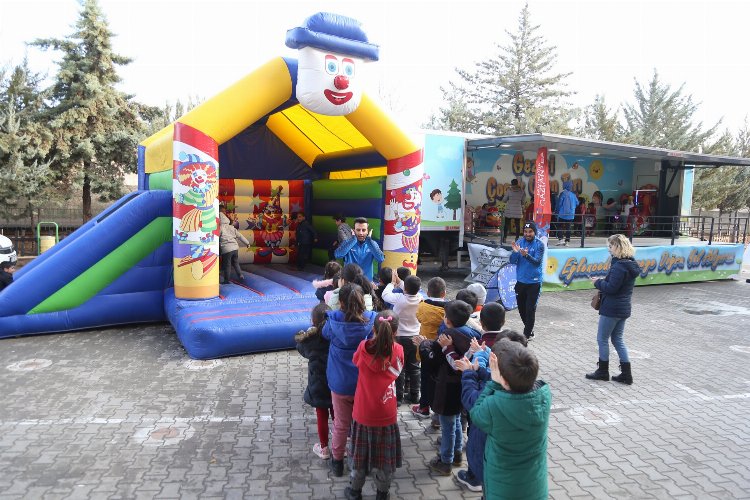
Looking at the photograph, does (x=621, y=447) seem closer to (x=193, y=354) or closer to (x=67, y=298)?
(x=193, y=354)

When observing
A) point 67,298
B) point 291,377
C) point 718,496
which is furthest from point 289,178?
Result: point 718,496

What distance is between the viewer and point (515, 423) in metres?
2.41

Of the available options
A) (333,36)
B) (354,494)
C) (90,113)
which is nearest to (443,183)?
(333,36)

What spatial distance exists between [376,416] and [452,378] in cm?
63

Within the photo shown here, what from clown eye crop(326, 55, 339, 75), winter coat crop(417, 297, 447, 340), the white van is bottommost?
the white van

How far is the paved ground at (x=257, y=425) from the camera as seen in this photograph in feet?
11.5

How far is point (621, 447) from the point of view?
4.11 m

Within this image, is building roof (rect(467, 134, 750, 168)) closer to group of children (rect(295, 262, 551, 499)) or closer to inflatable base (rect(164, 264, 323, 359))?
inflatable base (rect(164, 264, 323, 359))

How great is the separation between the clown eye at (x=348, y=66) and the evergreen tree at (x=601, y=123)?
78.5 feet

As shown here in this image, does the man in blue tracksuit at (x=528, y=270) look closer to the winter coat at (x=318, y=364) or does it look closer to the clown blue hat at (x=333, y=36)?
the clown blue hat at (x=333, y=36)

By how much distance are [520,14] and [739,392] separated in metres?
27.2

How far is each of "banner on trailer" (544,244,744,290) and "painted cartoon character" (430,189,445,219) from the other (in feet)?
7.81

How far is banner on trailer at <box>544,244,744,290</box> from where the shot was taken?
35.9ft

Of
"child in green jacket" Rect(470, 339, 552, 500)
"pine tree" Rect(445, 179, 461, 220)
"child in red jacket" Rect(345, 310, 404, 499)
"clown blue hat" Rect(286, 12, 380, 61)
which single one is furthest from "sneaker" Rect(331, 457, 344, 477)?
"pine tree" Rect(445, 179, 461, 220)
